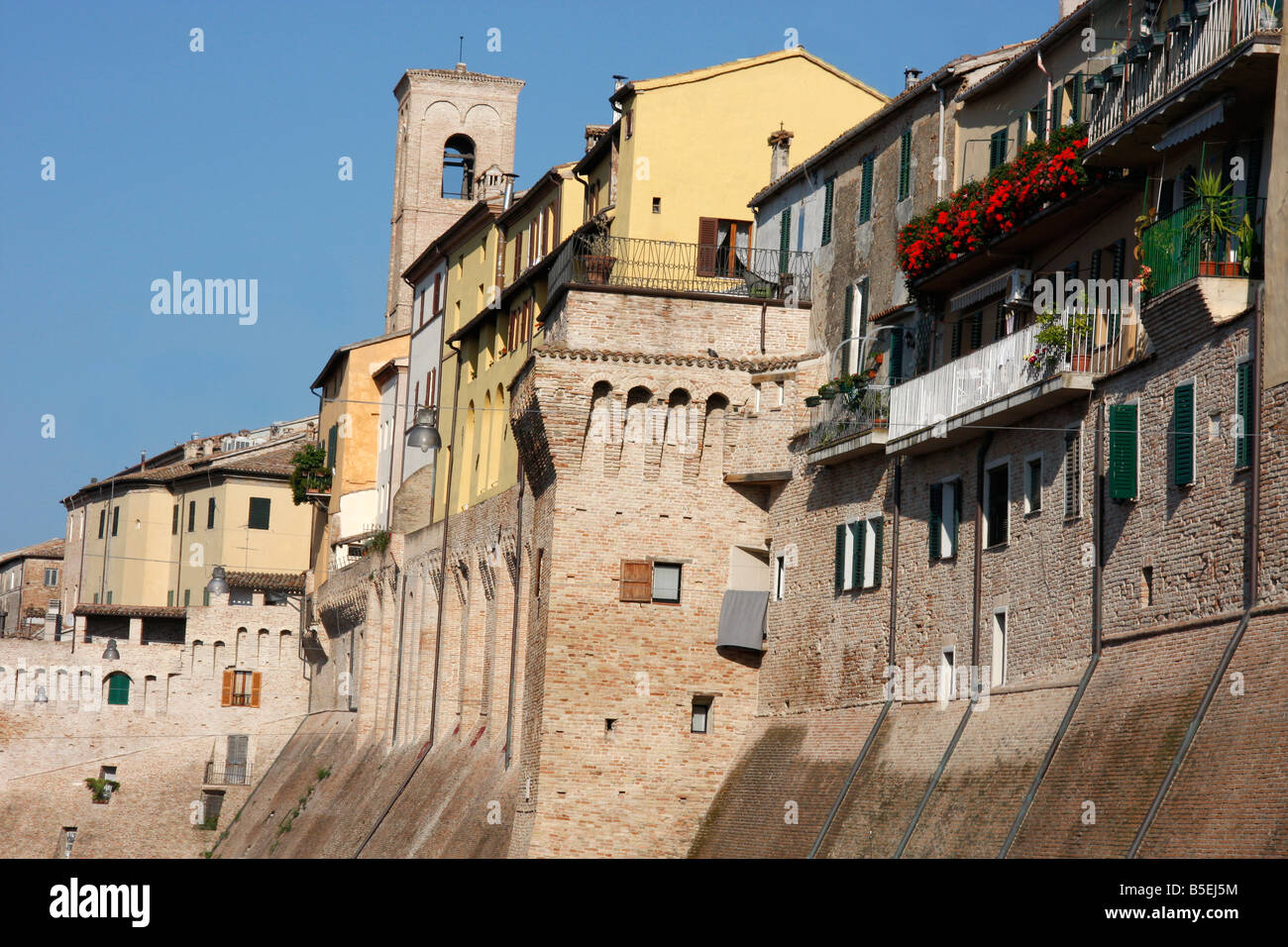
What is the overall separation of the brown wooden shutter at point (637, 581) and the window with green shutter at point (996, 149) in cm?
957

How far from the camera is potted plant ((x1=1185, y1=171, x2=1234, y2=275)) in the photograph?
74.6 feet

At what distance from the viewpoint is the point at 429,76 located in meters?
73.6

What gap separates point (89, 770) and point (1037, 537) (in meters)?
47.4

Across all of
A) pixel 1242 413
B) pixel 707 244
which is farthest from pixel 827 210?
pixel 1242 413

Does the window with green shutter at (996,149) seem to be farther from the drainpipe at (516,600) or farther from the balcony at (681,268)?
the drainpipe at (516,600)

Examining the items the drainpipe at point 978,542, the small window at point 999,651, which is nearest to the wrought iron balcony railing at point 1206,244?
the drainpipe at point 978,542

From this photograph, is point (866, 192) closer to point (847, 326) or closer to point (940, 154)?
point (847, 326)

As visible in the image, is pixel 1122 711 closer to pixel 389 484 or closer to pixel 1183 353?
pixel 1183 353

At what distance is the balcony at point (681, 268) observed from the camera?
3706 cm

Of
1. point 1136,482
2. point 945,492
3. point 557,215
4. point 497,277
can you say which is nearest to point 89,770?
point 497,277

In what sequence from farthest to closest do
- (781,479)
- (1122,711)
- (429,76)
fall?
(429,76), (781,479), (1122,711)

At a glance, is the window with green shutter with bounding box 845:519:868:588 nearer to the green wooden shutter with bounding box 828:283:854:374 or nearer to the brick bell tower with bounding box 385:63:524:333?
the green wooden shutter with bounding box 828:283:854:374

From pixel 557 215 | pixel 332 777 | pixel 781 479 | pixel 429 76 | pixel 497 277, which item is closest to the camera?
pixel 781 479

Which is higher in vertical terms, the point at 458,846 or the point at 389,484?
the point at 389,484
